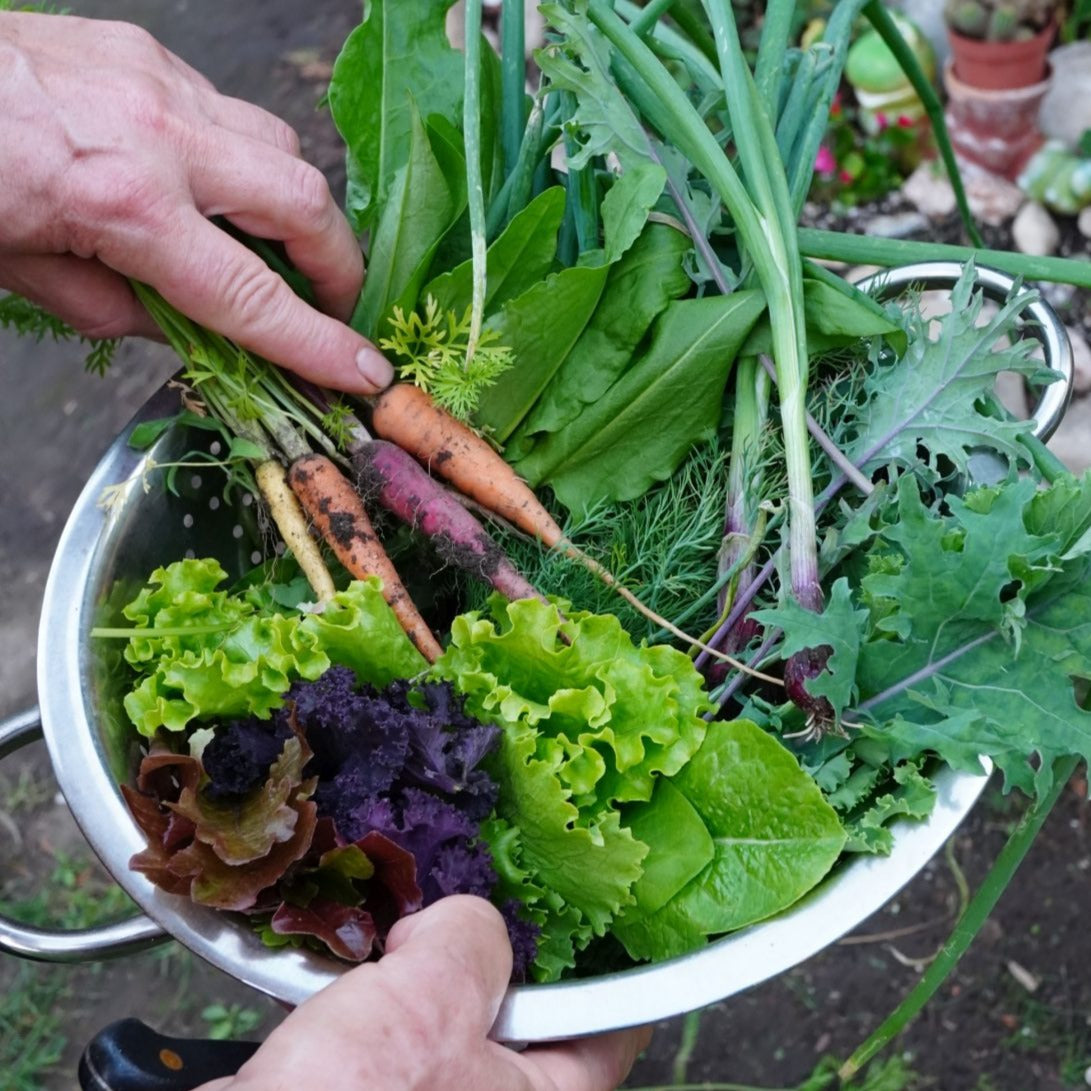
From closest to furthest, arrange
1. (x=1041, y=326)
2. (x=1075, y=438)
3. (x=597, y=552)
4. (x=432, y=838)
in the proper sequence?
(x=432, y=838) → (x=1041, y=326) → (x=597, y=552) → (x=1075, y=438)

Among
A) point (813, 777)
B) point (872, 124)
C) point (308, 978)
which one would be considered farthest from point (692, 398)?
point (872, 124)

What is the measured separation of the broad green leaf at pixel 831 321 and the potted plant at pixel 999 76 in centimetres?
169

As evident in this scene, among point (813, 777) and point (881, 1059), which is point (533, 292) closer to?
point (813, 777)

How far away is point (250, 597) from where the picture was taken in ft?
4.27

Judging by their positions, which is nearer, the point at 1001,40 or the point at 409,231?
the point at 409,231

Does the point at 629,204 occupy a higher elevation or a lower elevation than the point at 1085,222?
higher

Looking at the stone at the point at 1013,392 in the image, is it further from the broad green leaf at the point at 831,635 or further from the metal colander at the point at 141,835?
the broad green leaf at the point at 831,635

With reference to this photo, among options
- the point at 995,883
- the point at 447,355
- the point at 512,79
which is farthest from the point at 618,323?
the point at 995,883

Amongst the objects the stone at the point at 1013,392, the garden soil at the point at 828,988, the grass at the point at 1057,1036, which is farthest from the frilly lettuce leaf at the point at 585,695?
the stone at the point at 1013,392

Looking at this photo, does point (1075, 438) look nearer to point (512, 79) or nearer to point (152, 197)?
point (512, 79)

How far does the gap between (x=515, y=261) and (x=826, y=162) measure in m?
1.65

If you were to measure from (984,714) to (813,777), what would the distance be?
0.54 ft

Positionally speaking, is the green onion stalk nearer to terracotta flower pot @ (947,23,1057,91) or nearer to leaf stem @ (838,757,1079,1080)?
leaf stem @ (838,757,1079,1080)

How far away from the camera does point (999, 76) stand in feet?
8.54
